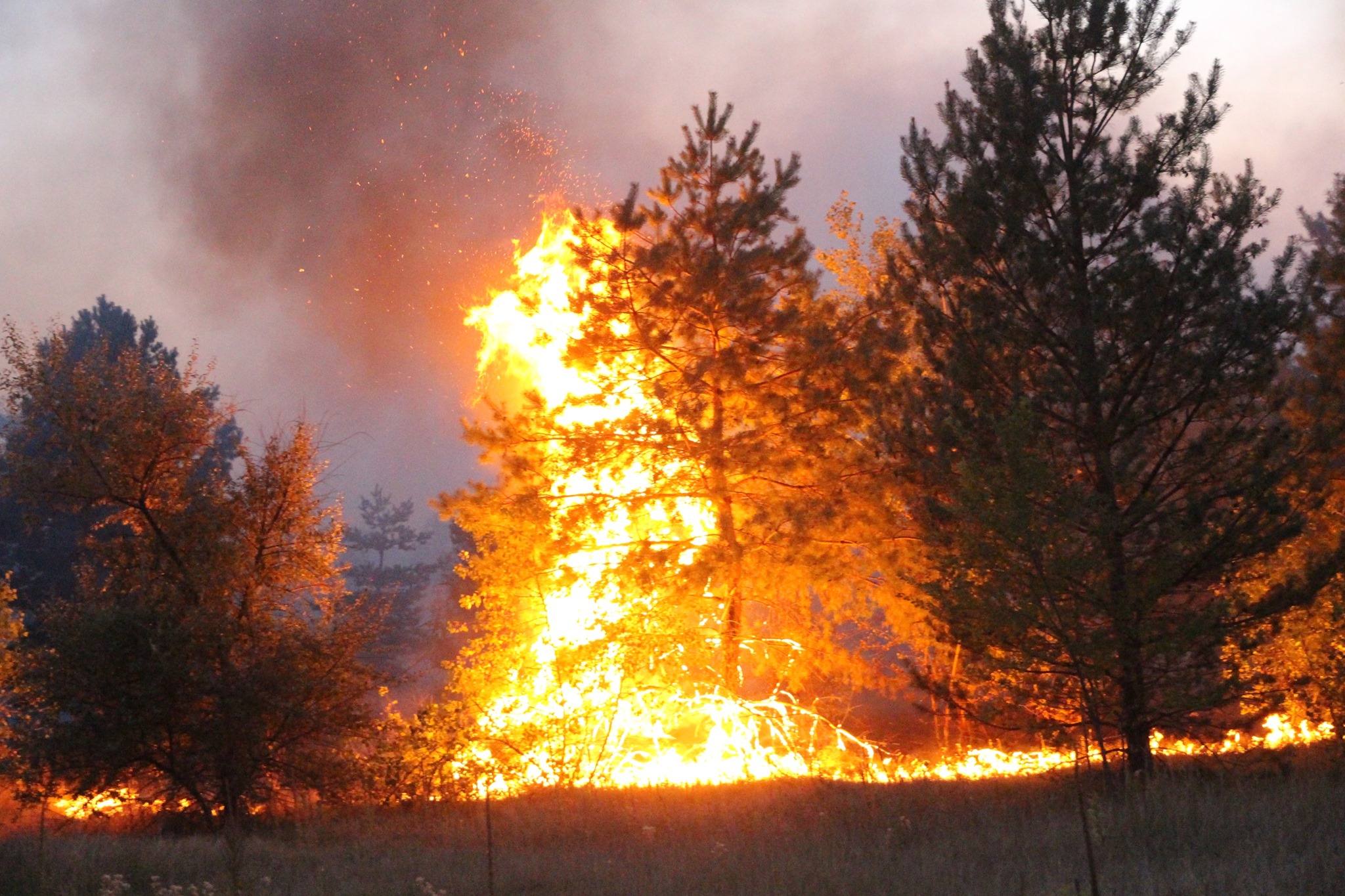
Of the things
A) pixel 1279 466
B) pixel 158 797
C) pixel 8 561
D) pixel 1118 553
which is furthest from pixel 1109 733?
pixel 8 561

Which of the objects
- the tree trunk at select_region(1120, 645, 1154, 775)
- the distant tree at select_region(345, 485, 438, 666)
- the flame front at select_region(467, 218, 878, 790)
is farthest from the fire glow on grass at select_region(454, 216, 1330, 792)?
the distant tree at select_region(345, 485, 438, 666)

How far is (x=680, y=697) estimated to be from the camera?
19250 millimetres

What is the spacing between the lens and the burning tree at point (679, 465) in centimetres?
1811

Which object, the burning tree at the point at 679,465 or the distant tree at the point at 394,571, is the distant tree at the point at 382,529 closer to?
the distant tree at the point at 394,571

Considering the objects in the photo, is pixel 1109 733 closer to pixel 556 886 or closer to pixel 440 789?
pixel 556 886

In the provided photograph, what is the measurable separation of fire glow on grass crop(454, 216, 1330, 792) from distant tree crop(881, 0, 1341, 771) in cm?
366

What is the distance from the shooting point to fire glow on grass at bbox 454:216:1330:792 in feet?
50.7

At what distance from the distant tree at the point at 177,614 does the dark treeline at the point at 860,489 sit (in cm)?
6

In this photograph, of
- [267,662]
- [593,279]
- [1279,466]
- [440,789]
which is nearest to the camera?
[1279,466]

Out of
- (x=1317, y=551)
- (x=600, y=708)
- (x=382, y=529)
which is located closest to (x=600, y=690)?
(x=600, y=708)

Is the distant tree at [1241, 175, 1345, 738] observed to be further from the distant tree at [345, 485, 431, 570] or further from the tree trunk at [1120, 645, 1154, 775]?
the distant tree at [345, 485, 431, 570]

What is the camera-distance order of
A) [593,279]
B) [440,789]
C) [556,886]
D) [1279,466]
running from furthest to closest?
1. [593,279]
2. [440,789]
3. [1279,466]
4. [556,886]

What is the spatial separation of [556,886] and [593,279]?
12.0m

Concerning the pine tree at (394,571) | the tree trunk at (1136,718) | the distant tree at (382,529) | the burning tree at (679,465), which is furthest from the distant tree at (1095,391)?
the distant tree at (382,529)
